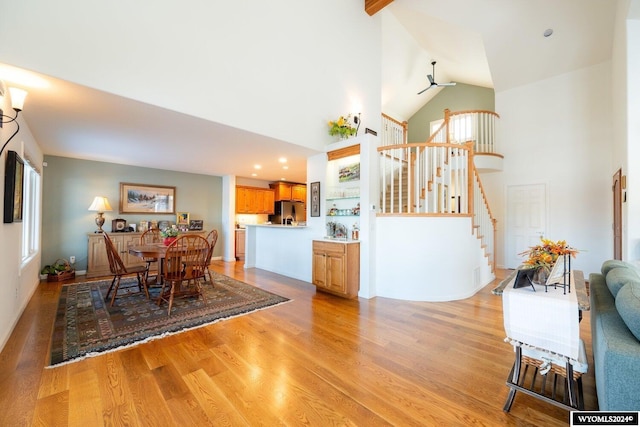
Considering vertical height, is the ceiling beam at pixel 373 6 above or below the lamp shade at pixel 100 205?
above

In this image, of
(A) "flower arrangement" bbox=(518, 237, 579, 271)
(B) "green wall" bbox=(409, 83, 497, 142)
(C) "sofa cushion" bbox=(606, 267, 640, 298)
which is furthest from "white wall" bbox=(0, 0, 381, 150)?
(B) "green wall" bbox=(409, 83, 497, 142)

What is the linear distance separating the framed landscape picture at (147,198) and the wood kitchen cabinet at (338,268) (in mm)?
4236

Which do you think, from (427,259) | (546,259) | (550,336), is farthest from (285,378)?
(427,259)

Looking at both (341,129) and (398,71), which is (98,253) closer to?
(341,129)

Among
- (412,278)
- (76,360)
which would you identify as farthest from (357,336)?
(76,360)

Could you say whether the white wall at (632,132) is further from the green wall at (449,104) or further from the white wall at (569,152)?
the green wall at (449,104)

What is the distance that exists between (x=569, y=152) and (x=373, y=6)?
16.5 ft

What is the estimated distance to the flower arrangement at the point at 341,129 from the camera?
4518mm

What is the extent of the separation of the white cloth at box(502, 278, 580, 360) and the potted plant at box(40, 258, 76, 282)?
21.5 feet

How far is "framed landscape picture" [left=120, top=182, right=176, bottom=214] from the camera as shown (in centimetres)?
579

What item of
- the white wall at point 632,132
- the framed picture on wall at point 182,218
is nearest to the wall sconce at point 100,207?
the framed picture on wall at point 182,218

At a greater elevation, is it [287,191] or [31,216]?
[287,191]

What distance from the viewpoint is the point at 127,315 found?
316cm

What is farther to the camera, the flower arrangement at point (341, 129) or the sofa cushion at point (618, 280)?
the flower arrangement at point (341, 129)
